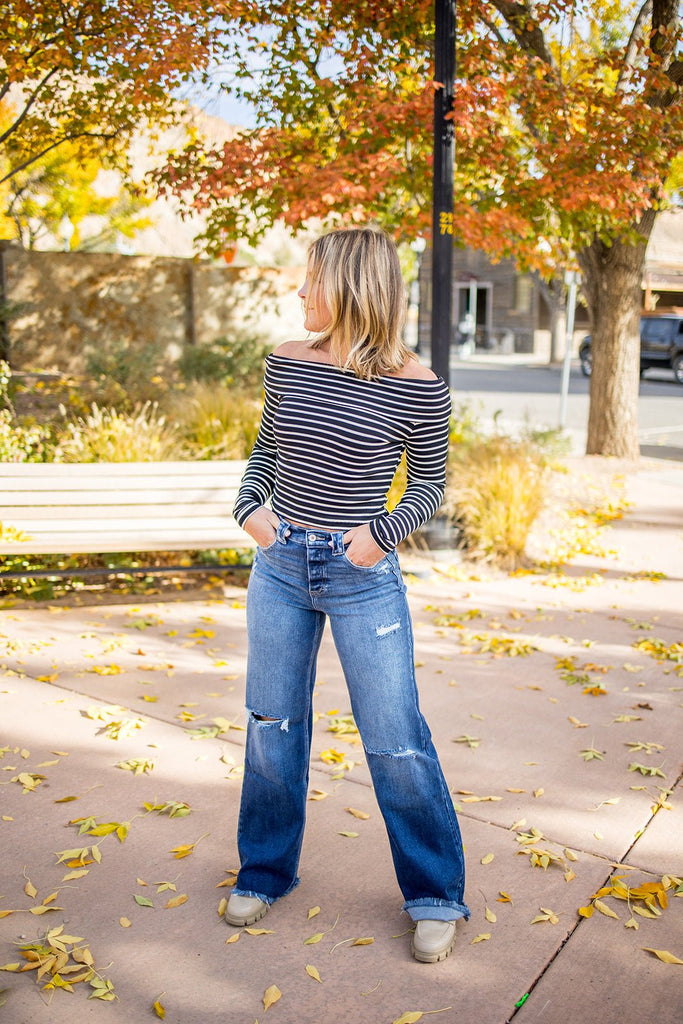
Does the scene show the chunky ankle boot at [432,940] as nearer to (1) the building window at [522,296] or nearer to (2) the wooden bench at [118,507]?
(2) the wooden bench at [118,507]

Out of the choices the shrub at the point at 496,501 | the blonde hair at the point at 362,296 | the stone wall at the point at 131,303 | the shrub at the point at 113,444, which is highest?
the stone wall at the point at 131,303

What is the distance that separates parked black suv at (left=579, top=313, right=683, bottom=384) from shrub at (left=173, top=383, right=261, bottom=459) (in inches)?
753

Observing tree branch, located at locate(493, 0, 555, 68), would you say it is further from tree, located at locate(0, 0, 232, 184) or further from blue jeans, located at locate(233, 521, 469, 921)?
blue jeans, located at locate(233, 521, 469, 921)

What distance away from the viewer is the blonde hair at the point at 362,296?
2.28 meters

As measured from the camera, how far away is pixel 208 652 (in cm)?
482

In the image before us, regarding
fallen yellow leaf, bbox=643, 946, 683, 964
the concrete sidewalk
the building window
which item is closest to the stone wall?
the concrete sidewalk

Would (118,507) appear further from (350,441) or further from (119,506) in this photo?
(350,441)

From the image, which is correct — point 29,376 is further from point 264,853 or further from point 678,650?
point 264,853

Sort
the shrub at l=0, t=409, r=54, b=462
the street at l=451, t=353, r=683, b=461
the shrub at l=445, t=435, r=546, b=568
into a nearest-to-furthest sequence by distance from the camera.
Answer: the shrub at l=0, t=409, r=54, b=462, the shrub at l=445, t=435, r=546, b=568, the street at l=451, t=353, r=683, b=461

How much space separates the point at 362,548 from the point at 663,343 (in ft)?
80.6

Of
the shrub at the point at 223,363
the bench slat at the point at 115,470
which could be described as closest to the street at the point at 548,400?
the shrub at the point at 223,363

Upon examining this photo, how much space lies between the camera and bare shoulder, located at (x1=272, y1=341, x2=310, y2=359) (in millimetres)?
2427

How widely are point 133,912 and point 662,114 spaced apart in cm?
629

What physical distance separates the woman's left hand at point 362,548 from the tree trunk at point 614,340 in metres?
8.65
